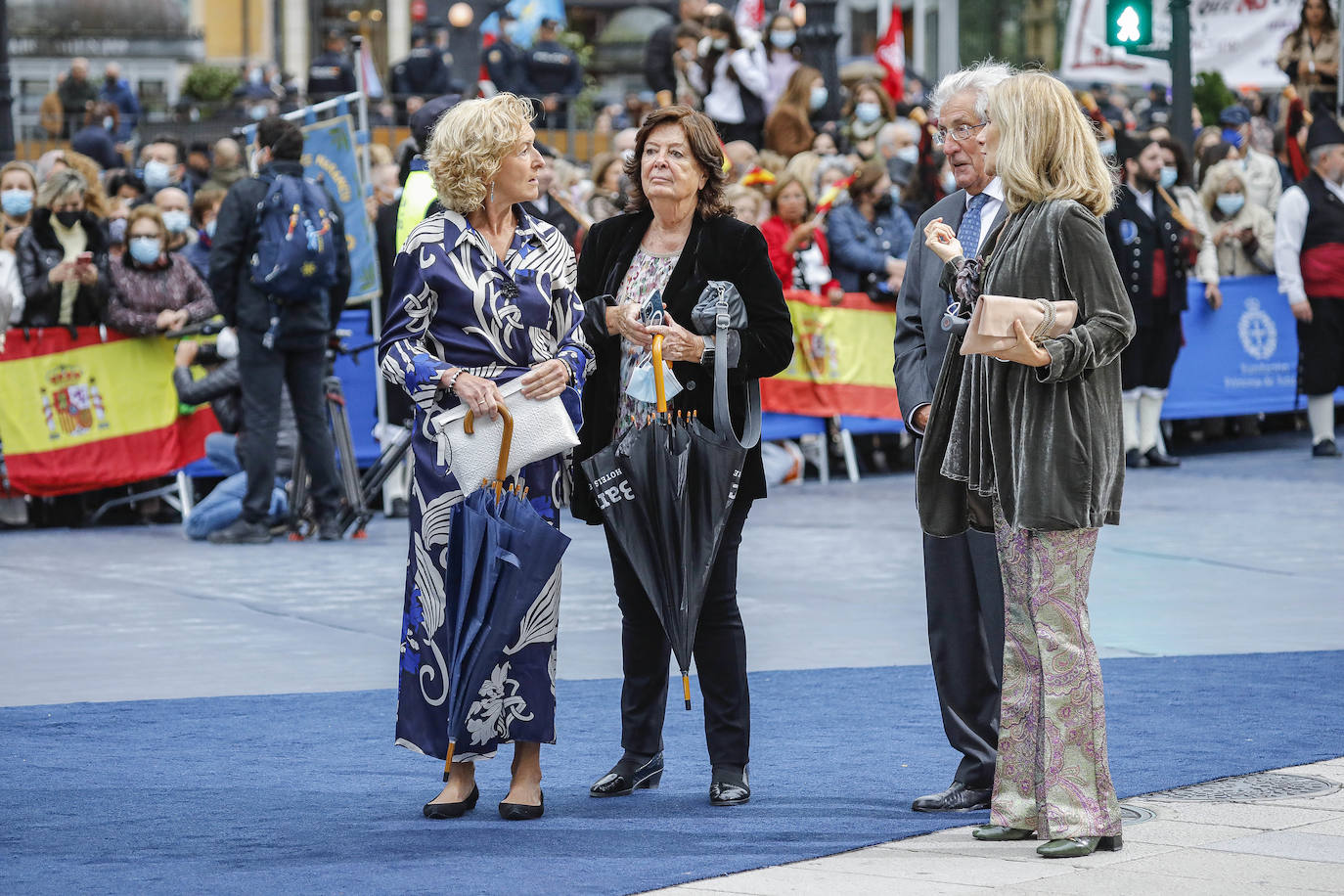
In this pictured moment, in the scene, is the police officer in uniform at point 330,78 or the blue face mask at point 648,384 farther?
the police officer in uniform at point 330,78

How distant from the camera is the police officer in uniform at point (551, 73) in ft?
79.0

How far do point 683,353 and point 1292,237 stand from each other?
35.3 feet

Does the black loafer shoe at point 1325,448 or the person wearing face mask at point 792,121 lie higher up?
the person wearing face mask at point 792,121

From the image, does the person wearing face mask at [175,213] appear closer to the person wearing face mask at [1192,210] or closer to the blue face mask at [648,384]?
the person wearing face mask at [1192,210]

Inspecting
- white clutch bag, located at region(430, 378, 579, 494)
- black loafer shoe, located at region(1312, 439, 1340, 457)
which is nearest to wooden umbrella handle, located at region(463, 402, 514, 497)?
white clutch bag, located at region(430, 378, 579, 494)

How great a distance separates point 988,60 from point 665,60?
597 inches

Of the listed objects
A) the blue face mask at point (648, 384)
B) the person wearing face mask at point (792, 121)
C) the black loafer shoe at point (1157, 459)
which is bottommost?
the black loafer shoe at point (1157, 459)

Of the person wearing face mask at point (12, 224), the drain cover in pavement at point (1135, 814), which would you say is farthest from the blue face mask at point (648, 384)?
the person wearing face mask at point (12, 224)

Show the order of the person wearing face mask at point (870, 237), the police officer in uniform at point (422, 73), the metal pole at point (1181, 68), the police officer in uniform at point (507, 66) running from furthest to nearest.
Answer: the police officer in uniform at point (422, 73)
the police officer in uniform at point (507, 66)
the metal pole at point (1181, 68)
the person wearing face mask at point (870, 237)

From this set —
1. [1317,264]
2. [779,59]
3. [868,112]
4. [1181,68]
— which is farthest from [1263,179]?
[779,59]

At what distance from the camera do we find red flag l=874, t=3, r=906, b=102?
22438 millimetres

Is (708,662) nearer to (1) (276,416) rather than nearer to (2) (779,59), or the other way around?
(1) (276,416)

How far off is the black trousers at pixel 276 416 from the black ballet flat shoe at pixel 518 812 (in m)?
6.39

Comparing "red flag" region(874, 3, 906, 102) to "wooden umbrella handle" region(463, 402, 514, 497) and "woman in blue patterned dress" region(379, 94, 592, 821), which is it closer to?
"woman in blue patterned dress" region(379, 94, 592, 821)
